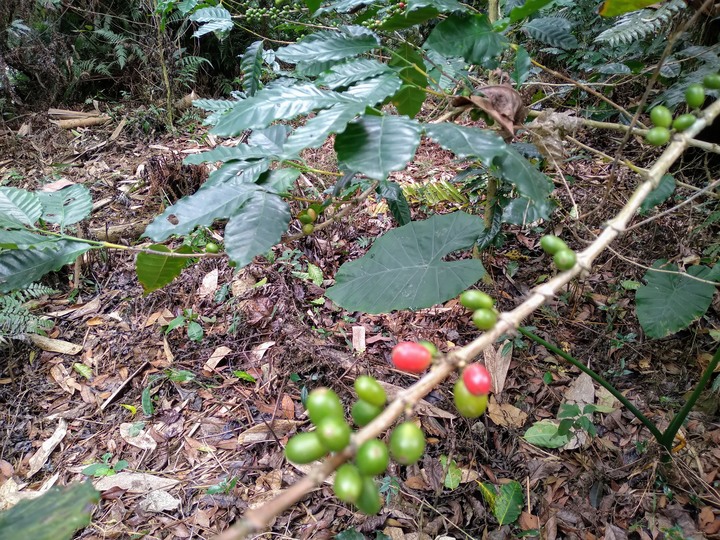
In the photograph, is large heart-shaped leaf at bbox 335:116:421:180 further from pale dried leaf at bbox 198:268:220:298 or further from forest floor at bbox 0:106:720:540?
pale dried leaf at bbox 198:268:220:298

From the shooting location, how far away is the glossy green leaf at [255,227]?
0.95 meters

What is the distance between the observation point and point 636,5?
1193mm

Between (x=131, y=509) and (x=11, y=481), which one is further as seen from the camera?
(x=11, y=481)

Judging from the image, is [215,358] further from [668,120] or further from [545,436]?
[668,120]

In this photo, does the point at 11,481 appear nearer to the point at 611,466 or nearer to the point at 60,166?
the point at 611,466

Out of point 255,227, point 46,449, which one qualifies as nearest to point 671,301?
point 255,227

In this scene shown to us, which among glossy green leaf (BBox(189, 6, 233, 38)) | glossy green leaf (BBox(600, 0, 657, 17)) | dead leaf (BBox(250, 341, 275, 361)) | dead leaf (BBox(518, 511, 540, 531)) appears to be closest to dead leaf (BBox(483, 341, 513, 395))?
dead leaf (BBox(518, 511, 540, 531))

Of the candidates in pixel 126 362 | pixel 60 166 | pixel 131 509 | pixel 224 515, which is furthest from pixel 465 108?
pixel 60 166

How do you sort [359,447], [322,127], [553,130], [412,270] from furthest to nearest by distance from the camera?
[412,270] → [553,130] → [322,127] → [359,447]

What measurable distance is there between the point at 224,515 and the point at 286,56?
167 cm

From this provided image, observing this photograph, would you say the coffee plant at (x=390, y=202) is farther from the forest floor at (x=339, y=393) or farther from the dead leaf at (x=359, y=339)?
the dead leaf at (x=359, y=339)

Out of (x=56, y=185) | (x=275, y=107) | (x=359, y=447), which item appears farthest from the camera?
(x=56, y=185)

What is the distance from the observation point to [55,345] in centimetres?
→ 255

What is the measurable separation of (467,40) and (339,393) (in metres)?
1.53
